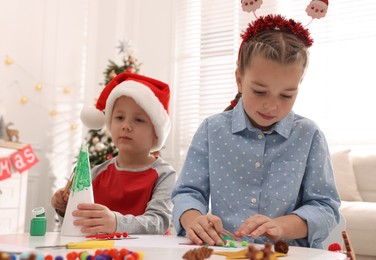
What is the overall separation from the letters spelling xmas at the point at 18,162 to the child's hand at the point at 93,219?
2615mm

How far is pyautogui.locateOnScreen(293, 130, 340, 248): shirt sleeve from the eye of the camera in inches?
39.9

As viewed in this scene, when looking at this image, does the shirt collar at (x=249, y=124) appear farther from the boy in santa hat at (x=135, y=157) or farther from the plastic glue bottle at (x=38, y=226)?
the plastic glue bottle at (x=38, y=226)

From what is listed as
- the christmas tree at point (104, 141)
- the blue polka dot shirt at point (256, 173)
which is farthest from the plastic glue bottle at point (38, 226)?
the christmas tree at point (104, 141)

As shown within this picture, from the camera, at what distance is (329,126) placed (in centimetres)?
419

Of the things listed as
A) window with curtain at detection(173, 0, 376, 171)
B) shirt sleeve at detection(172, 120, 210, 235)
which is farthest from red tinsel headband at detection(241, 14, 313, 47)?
window with curtain at detection(173, 0, 376, 171)


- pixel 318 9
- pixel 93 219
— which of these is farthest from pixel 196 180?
pixel 318 9

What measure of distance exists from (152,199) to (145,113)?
33cm

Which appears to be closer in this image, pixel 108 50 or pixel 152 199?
pixel 152 199

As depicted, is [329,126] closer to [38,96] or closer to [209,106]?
[209,106]

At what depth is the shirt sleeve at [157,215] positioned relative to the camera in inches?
44.4

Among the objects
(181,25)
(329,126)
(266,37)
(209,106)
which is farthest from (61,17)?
(266,37)

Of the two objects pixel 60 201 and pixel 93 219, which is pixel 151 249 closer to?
pixel 93 219

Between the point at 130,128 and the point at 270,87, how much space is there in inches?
23.5

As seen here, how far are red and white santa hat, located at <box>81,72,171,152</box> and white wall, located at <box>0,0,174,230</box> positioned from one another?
2.50 meters
